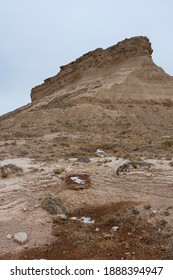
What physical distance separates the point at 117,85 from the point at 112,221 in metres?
35.2

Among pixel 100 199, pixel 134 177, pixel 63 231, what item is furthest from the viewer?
pixel 134 177

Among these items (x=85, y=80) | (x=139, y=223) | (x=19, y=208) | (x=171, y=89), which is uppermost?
(x=85, y=80)

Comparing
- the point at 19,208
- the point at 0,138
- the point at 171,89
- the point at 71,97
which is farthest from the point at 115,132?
the point at 19,208

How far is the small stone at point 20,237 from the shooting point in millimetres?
9143

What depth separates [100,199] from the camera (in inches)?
474

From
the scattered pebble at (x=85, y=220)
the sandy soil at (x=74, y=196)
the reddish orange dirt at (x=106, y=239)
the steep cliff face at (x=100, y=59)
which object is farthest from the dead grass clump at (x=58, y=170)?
the steep cliff face at (x=100, y=59)

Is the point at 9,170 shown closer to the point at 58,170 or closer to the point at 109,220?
the point at 58,170

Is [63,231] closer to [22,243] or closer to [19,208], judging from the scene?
[22,243]

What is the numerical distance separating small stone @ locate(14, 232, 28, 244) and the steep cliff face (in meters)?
43.7

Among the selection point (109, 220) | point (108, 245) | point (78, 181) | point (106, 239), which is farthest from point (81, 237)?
point (78, 181)

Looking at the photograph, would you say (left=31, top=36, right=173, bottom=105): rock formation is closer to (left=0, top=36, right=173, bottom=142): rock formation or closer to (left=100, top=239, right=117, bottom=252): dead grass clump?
(left=0, top=36, right=173, bottom=142): rock formation

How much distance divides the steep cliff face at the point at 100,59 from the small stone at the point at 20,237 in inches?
1720

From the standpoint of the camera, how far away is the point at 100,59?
53.0 meters

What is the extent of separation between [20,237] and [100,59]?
45713 mm
